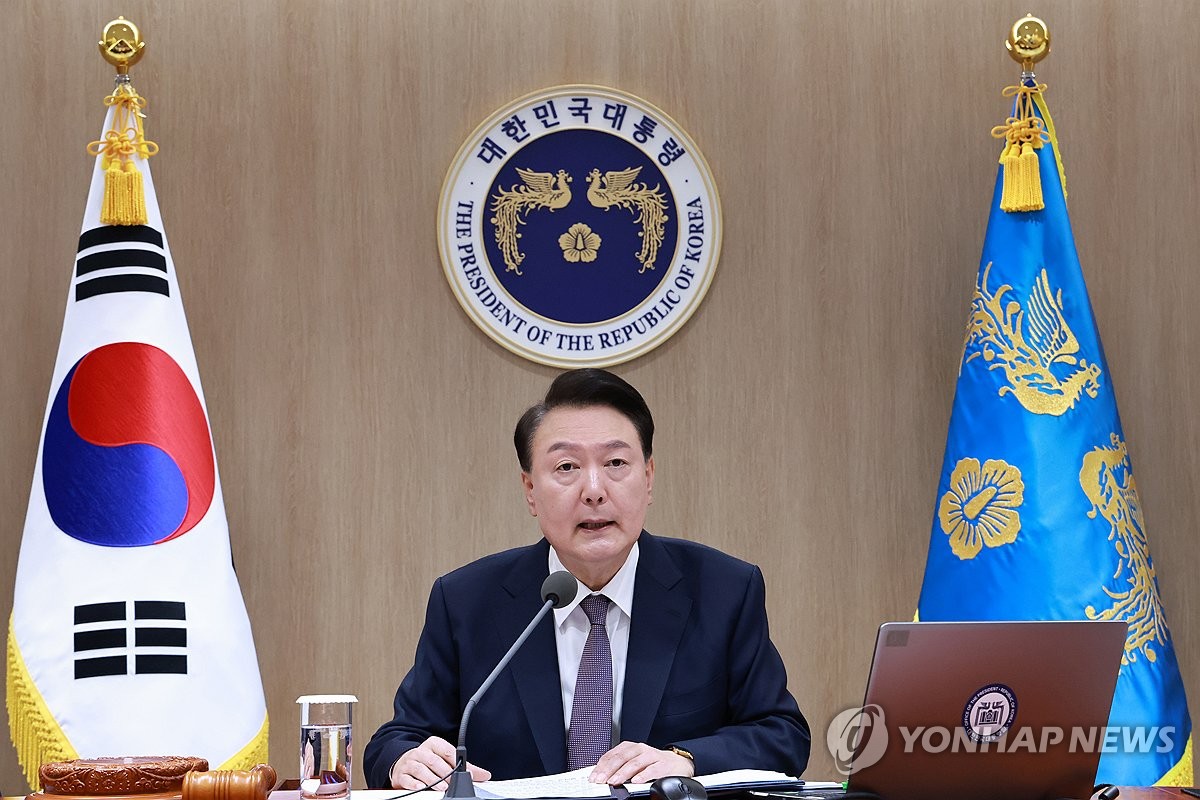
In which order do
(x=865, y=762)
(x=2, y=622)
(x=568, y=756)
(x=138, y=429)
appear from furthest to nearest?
(x=2, y=622) < (x=138, y=429) < (x=568, y=756) < (x=865, y=762)

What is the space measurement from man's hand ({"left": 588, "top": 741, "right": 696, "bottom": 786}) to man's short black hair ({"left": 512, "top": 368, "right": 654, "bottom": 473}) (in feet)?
2.19

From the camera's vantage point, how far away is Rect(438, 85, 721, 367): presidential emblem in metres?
3.50

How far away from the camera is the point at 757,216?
11.6 feet

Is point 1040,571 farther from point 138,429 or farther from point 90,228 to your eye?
point 90,228

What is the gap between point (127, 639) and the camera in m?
2.85

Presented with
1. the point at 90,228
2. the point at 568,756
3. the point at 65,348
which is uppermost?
the point at 90,228

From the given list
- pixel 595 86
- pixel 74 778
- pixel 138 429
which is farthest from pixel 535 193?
pixel 74 778

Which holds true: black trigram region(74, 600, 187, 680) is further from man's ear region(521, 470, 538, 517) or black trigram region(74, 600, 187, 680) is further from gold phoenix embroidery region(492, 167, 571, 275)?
gold phoenix embroidery region(492, 167, 571, 275)

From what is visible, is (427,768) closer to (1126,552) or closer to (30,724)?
(30,724)

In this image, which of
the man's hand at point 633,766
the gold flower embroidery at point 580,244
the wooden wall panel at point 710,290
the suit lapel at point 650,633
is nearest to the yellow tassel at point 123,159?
the wooden wall panel at point 710,290

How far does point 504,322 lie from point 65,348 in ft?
3.81

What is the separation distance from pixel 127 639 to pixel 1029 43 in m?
2.76

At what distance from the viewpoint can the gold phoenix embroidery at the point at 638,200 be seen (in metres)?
3.52

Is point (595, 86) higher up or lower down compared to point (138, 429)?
higher up
